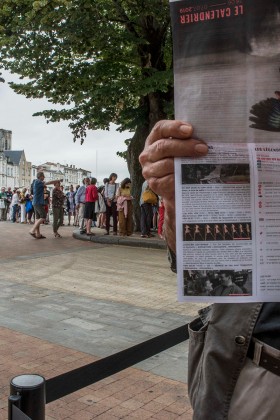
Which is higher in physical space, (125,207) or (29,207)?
(29,207)

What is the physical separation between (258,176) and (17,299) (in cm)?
551

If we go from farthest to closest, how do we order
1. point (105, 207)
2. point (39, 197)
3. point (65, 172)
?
1. point (65, 172)
2. point (105, 207)
3. point (39, 197)

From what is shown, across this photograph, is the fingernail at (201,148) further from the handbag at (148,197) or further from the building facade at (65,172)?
the building facade at (65,172)

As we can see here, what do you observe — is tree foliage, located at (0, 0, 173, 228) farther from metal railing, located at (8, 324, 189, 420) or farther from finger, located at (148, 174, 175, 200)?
finger, located at (148, 174, 175, 200)

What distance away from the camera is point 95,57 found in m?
12.9

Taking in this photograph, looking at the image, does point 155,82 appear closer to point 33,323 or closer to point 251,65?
point 33,323

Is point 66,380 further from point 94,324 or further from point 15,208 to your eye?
point 15,208

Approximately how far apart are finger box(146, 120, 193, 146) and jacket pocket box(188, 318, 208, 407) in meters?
0.54

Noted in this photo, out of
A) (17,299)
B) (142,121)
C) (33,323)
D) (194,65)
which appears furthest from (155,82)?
(194,65)

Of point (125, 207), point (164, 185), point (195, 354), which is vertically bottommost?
point (195, 354)

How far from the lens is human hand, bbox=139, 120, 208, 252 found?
45.3 inches

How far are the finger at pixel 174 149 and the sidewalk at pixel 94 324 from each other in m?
2.34

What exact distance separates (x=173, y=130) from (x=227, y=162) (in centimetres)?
16

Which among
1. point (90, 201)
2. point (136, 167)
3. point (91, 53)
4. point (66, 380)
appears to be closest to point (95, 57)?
point (91, 53)
